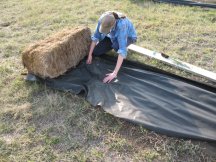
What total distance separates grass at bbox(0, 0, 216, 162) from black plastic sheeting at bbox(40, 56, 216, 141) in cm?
11

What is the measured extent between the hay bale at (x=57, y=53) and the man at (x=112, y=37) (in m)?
0.19

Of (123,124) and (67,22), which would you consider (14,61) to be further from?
(123,124)

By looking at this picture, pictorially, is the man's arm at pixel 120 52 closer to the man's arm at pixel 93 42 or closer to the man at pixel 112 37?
the man at pixel 112 37

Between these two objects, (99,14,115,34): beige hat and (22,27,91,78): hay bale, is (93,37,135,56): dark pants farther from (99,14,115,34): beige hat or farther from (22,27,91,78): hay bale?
(99,14,115,34): beige hat

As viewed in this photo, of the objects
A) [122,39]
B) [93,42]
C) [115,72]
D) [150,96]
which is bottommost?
[150,96]

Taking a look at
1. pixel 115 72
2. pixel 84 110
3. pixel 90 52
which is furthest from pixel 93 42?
pixel 84 110

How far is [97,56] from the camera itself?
4922 millimetres

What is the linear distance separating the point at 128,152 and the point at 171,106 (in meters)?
0.77

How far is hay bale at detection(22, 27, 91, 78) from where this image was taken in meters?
4.37

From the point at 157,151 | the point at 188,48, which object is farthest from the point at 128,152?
the point at 188,48

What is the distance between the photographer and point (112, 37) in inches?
183

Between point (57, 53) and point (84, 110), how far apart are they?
0.94 metres

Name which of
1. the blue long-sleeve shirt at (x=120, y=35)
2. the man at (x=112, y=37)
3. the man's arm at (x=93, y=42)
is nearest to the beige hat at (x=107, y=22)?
the man at (x=112, y=37)

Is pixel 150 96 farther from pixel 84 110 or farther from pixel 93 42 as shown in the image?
pixel 93 42
